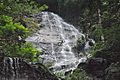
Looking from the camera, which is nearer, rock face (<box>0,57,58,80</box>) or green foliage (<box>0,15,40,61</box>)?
rock face (<box>0,57,58,80</box>)

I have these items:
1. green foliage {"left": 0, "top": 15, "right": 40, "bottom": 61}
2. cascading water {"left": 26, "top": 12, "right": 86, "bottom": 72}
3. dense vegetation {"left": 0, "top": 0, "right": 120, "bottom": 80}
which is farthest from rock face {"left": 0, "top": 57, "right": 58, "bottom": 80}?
cascading water {"left": 26, "top": 12, "right": 86, "bottom": 72}

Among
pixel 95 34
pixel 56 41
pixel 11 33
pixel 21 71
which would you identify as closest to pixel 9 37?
pixel 11 33

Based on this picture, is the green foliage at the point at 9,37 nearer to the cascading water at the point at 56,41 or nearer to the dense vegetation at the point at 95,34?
the dense vegetation at the point at 95,34

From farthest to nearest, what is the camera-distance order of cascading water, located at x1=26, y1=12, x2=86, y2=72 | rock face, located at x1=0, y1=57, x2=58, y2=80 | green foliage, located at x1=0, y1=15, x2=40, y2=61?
cascading water, located at x1=26, y1=12, x2=86, y2=72 → green foliage, located at x1=0, y1=15, x2=40, y2=61 → rock face, located at x1=0, y1=57, x2=58, y2=80

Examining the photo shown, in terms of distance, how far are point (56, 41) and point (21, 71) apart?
8644 mm

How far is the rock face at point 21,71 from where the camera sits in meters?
7.54

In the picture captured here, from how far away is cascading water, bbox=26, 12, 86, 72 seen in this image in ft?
46.5

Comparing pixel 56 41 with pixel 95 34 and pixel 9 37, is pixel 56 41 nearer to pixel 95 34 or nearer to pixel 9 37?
pixel 95 34

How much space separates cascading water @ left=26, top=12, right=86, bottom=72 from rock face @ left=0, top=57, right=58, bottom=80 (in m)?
5.52

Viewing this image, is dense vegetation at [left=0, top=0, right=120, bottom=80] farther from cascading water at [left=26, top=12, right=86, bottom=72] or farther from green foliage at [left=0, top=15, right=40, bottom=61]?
cascading water at [left=26, top=12, right=86, bottom=72]

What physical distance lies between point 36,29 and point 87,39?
10.4ft

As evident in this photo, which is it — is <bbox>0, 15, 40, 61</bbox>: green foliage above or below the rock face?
above

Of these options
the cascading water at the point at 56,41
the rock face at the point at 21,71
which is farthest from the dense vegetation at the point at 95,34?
the cascading water at the point at 56,41

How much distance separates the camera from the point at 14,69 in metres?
7.71
